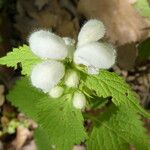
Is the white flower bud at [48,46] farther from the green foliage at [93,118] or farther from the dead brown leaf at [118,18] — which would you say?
the dead brown leaf at [118,18]

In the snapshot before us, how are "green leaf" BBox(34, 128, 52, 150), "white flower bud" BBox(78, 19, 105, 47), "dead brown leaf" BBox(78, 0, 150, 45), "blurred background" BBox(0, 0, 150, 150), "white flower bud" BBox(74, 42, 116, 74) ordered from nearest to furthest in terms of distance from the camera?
"white flower bud" BBox(74, 42, 116, 74)
"white flower bud" BBox(78, 19, 105, 47)
"green leaf" BBox(34, 128, 52, 150)
"blurred background" BBox(0, 0, 150, 150)
"dead brown leaf" BBox(78, 0, 150, 45)

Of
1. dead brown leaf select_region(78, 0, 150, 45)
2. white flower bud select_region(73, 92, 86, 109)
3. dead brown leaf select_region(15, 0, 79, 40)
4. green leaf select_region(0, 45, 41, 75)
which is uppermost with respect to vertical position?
white flower bud select_region(73, 92, 86, 109)

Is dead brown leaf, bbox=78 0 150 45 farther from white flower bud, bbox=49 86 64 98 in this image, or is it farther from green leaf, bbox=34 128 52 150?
white flower bud, bbox=49 86 64 98

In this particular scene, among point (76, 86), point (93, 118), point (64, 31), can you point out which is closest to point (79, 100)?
point (76, 86)

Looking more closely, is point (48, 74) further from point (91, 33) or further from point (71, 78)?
point (91, 33)

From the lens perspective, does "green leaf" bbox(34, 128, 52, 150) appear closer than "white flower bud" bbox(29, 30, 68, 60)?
No

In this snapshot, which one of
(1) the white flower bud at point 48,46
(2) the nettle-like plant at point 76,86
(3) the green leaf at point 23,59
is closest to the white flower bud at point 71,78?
(2) the nettle-like plant at point 76,86

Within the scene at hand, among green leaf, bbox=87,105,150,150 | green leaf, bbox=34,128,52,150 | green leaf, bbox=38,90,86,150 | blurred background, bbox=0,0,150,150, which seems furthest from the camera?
blurred background, bbox=0,0,150,150

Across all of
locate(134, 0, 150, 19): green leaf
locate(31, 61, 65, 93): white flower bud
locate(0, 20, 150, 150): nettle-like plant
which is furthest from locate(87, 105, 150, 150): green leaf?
locate(134, 0, 150, 19): green leaf
